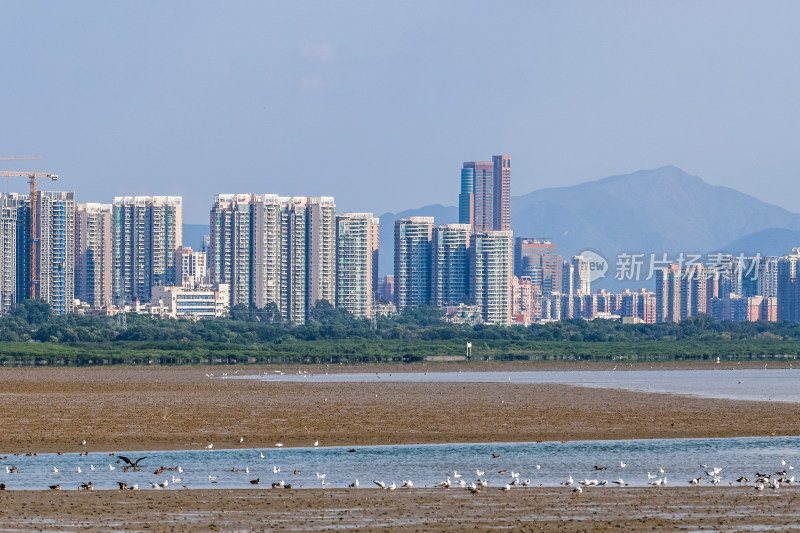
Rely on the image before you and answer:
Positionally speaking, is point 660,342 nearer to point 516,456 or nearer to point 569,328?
point 569,328

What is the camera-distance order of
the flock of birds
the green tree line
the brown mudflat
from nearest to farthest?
the brown mudflat, the flock of birds, the green tree line

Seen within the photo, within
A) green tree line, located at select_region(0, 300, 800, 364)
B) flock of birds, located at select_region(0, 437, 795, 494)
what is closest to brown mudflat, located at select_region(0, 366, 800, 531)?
flock of birds, located at select_region(0, 437, 795, 494)

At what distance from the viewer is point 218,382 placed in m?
82.6

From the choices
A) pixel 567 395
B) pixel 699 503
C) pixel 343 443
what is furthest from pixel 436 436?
pixel 567 395

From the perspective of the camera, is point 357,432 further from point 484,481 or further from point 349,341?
point 349,341

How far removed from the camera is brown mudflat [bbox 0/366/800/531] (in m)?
25.0

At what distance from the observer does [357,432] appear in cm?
4403

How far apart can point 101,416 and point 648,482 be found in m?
25.7

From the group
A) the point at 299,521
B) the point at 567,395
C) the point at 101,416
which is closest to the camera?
the point at 299,521

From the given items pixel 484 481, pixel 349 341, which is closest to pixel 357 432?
pixel 484 481

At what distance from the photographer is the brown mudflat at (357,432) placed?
25.0 metres

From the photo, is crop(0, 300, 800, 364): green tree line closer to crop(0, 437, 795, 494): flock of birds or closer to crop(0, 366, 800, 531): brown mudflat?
crop(0, 366, 800, 531): brown mudflat

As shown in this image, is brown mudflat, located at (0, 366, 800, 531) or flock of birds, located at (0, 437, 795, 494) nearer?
brown mudflat, located at (0, 366, 800, 531)

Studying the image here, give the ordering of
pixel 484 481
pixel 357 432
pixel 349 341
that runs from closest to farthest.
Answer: pixel 484 481, pixel 357 432, pixel 349 341
